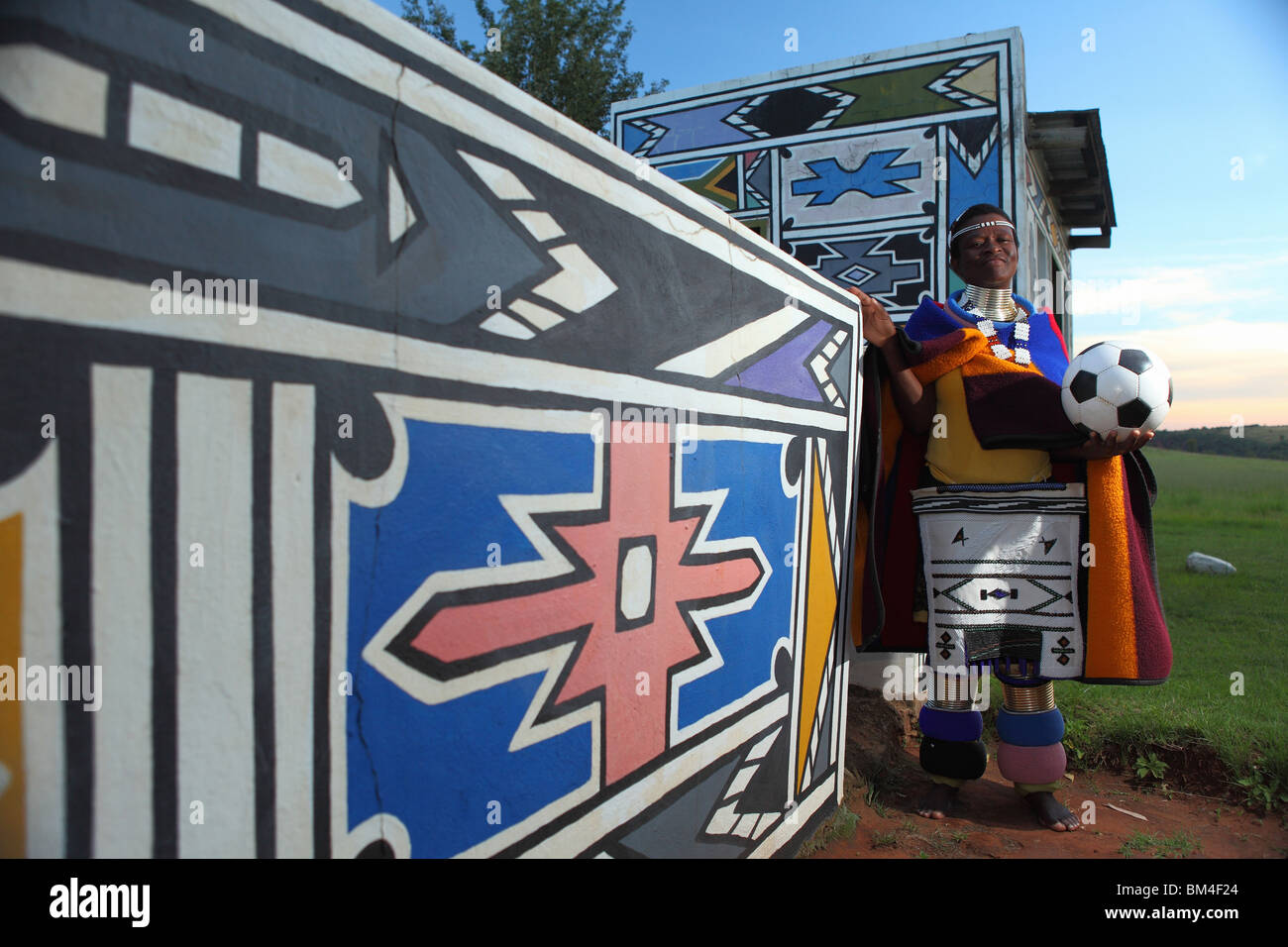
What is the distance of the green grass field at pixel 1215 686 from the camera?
3.30 metres

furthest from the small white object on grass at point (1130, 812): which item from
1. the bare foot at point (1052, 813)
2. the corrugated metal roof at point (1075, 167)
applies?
the corrugated metal roof at point (1075, 167)

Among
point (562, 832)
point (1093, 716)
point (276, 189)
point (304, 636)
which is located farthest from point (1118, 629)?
point (276, 189)

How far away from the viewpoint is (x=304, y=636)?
1.10 m

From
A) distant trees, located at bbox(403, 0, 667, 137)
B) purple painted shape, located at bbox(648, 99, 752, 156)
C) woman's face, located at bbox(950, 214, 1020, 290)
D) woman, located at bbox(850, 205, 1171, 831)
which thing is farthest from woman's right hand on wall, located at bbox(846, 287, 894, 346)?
distant trees, located at bbox(403, 0, 667, 137)

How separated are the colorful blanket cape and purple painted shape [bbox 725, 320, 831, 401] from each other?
407mm

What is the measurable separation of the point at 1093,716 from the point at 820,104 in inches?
213

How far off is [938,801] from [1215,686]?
2281 millimetres

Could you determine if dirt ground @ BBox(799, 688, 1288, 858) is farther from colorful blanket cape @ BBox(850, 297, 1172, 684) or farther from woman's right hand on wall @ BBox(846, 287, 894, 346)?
woman's right hand on wall @ BBox(846, 287, 894, 346)

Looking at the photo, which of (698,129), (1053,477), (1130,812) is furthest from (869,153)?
(1130,812)

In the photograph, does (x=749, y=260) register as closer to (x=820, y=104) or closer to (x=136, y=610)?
(x=136, y=610)

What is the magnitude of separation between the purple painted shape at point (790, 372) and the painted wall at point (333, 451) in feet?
0.86

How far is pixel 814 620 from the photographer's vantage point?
8.79ft

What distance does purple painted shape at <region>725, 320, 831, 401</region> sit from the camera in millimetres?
2234

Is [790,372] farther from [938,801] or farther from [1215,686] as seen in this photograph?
[1215,686]
